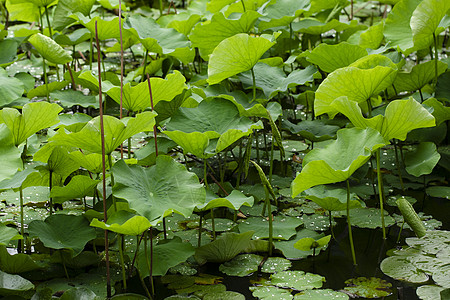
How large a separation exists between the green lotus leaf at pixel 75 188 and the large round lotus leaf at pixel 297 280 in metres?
0.45

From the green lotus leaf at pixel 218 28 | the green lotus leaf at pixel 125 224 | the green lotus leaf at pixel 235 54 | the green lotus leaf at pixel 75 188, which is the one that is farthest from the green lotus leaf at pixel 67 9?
the green lotus leaf at pixel 125 224

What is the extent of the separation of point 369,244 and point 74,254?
706 mm

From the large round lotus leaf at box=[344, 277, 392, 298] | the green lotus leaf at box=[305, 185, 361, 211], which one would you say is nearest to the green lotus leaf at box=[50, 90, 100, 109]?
the green lotus leaf at box=[305, 185, 361, 211]

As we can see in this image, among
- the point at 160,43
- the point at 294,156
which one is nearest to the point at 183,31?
the point at 160,43

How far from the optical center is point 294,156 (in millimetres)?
1858

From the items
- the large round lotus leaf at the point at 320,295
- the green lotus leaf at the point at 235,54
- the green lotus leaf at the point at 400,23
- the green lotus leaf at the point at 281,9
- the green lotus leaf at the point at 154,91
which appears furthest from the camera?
the green lotus leaf at the point at 281,9

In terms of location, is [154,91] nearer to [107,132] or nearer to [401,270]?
[107,132]

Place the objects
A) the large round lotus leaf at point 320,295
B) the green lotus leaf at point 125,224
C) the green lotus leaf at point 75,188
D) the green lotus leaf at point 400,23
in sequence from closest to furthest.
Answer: the green lotus leaf at point 125,224 < the large round lotus leaf at point 320,295 < the green lotus leaf at point 75,188 < the green lotus leaf at point 400,23

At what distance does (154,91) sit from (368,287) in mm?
662

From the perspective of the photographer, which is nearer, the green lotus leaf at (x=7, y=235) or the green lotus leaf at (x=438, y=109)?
the green lotus leaf at (x=7, y=235)

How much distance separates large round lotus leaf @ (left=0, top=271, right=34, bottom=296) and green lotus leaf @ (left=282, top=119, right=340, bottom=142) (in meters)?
0.88

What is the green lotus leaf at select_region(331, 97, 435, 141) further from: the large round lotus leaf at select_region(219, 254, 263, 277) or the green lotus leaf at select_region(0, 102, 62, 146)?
the green lotus leaf at select_region(0, 102, 62, 146)

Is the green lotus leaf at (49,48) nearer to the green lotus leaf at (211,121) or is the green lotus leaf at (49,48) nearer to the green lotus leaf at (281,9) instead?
the green lotus leaf at (211,121)

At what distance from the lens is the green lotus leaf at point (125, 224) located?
38.7 inches
